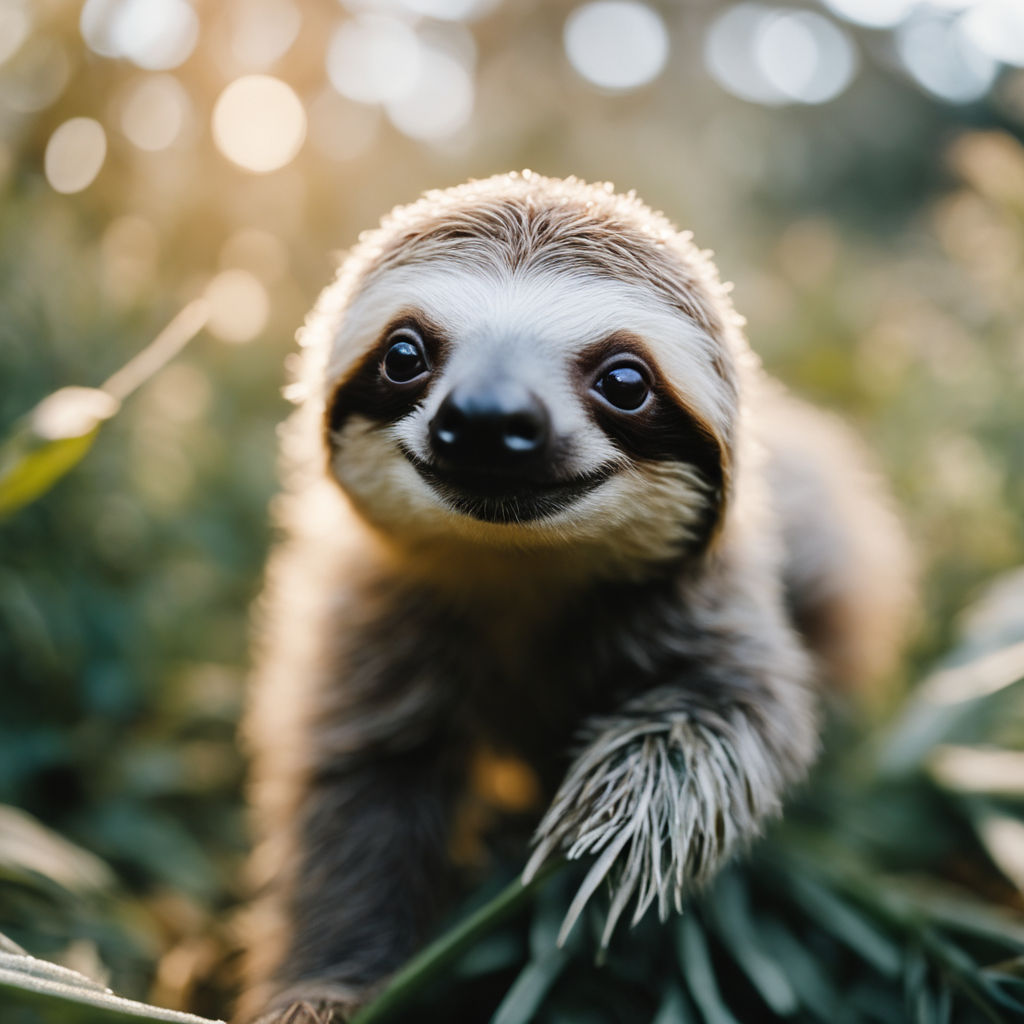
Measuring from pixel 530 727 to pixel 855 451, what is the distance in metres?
1.52

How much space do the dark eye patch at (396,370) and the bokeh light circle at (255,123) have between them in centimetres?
169

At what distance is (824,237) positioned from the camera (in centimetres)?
375

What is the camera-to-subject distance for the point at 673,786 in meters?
1.22

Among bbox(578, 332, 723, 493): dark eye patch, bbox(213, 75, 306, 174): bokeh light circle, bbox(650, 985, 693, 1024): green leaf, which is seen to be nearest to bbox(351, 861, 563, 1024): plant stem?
bbox(650, 985, 693, 1024): green leaf

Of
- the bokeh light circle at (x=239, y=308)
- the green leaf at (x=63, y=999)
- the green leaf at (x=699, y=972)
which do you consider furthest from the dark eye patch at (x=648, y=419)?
the bokeh light circle at (x=239, y=308)

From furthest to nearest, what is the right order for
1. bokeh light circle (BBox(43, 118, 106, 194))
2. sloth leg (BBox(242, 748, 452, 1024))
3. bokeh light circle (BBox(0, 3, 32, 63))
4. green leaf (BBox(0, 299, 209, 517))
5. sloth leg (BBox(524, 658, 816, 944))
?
bokeh light circle (BBox(43, 118, 106, 194)), bokeh light circle (BBox(0, 3, 32, 63)), sloth leg (BBox(242, 748, 452, 1024)), green leaf (BBox(0, 299, 209, 517)), sloth leg (BBox(524, 658, 816, 944))

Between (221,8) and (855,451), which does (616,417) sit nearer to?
(855,451)

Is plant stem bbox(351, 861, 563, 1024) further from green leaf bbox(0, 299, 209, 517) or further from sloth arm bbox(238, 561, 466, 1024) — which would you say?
green leaf bbox(0, 299, 209, 517)

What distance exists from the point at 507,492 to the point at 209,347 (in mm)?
1827

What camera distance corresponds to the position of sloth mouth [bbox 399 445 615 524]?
1.16 meters

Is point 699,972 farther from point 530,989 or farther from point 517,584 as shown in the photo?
point 517,584

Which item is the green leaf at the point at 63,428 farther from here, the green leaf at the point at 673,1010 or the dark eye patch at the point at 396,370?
the green leaf at the point at 673,1010

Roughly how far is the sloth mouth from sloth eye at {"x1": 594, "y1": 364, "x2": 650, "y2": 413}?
0.09 metres

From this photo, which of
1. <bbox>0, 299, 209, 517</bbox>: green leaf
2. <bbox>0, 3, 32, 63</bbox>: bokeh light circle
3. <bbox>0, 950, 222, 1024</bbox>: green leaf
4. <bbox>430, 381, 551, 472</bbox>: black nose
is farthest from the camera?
<bbox>0, 3, 32, 63</bbox>: bokeh light circle
